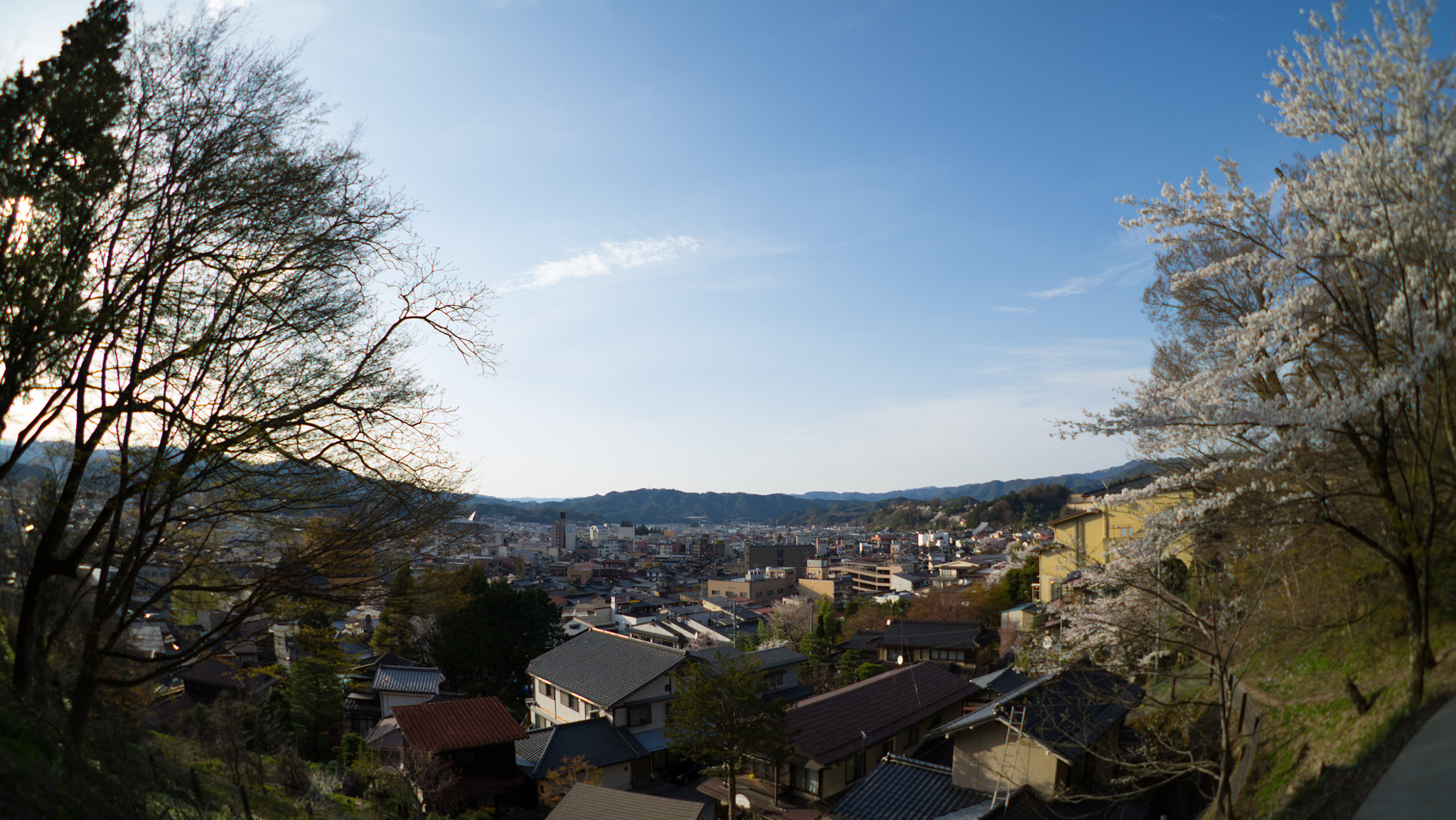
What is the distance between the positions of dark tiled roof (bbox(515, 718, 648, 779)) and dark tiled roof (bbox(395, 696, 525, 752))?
123 centimetres

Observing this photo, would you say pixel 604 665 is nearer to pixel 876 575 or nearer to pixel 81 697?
pixel 81 697

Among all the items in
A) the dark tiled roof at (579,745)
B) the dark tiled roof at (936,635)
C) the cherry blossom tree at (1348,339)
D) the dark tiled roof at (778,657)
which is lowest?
the dark tiled roof at (579,745)

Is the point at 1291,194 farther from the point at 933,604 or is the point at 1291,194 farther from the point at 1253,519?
the point at 933,604

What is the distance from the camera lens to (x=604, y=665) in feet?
76.7

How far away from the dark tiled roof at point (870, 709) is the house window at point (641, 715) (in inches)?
213

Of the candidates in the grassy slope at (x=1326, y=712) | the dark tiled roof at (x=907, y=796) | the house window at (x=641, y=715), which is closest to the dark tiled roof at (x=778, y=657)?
the house window at (x=641, y=715)

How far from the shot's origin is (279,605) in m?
7.34

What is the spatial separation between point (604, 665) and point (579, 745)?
3.99 metres

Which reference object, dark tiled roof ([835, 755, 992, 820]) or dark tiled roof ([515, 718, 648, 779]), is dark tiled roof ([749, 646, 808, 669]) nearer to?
dark tiled roof ([515, 718, 648, 779])

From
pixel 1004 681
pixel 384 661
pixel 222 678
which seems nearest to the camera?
pixel 1004 681

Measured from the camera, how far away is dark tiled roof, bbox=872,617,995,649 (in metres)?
28.9

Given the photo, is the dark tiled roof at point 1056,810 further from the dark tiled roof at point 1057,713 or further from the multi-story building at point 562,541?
the multi-story building at point 562,541

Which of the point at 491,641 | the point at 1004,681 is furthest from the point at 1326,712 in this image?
the point at 491,641

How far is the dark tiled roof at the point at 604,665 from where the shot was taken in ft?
70.8
